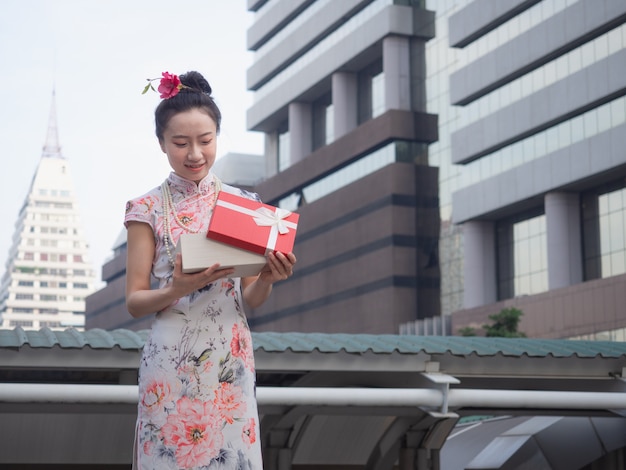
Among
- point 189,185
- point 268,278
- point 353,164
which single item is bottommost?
point 268,278

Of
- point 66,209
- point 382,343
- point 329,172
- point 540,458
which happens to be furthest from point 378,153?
point 66,209

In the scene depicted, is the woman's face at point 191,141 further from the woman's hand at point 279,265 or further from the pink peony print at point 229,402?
the pink peony print at point 229,402

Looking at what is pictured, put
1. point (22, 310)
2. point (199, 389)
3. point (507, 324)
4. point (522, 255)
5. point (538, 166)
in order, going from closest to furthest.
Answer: point (199, 389) → point (507, 324) → point (538, 166) → point (522, 255) → point (22, 310)

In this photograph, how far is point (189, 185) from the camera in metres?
4.14

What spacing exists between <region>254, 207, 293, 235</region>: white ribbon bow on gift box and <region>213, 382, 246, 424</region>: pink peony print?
556 millimetres

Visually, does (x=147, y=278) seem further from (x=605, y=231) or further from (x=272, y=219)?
(x=605, y=231)

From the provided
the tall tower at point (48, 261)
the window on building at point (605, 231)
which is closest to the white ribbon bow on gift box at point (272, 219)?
the window on building at point (605, 231)

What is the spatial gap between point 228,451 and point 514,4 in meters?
56.4

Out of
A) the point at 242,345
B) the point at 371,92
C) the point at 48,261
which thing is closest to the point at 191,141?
the point at 242,345

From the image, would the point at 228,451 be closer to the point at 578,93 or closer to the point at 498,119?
the point at 578,93

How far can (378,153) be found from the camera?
71.6 metres

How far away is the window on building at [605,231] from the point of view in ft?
172

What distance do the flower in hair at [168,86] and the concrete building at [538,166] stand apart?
45978mm

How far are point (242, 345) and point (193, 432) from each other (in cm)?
34
